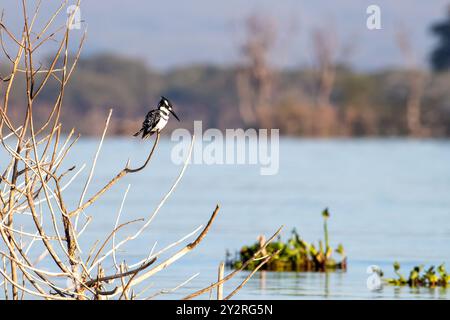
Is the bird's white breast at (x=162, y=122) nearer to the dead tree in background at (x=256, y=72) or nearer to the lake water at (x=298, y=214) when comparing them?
the lake water at (x=298, y=214)

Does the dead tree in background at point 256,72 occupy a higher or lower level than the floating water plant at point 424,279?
higher

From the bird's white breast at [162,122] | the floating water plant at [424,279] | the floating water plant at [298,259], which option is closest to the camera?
the bird's white breast at [162,122]

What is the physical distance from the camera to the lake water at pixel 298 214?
412 inches

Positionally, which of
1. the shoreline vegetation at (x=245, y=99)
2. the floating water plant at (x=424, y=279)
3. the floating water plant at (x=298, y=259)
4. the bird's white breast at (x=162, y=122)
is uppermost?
the shoreline vegetation at (x=245, y=99)

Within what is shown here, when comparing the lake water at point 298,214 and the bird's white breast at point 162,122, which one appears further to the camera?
the lake water at point 298,214

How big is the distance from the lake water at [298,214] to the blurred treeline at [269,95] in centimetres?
2044

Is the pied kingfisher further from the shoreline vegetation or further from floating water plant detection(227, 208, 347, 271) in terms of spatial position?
the shoreline vegetation

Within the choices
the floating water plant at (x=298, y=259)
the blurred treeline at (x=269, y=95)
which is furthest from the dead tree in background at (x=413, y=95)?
the floating water plant at (x=298, y=259)

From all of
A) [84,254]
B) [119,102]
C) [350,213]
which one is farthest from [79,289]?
[119,102]

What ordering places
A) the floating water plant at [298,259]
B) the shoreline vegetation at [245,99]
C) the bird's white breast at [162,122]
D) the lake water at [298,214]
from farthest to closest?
the shoreline vegetation at [245,99] < the floating water plant at [298,259] < the lake water at [298,214] < the bird's white breast at [162,122]

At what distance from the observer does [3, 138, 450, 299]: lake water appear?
10.5 m

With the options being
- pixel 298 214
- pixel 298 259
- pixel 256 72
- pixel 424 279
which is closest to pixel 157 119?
pixel 424 279
